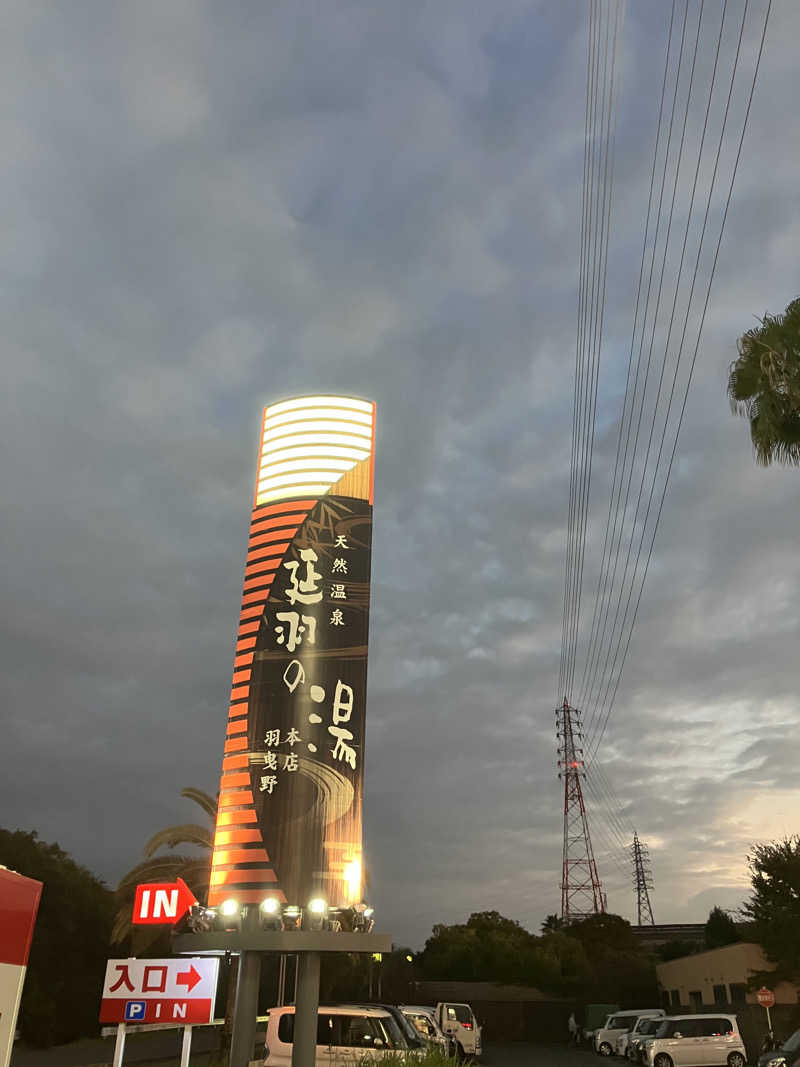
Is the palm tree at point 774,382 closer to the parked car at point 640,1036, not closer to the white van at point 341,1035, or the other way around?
the white van at point 341,1035

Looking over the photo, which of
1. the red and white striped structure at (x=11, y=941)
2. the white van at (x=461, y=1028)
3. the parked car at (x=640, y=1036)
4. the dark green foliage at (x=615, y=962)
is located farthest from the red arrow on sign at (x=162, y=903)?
the dark green foliage at (x=615, y=962)

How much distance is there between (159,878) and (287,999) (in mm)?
21163

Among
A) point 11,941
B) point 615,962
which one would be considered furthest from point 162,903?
point 615,962

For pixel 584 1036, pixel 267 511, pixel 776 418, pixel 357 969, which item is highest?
pixel 776 418

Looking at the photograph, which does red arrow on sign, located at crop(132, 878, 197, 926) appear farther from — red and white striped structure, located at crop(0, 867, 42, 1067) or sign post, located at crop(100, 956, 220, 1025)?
red and white striped structure, located at crop(0, 867, 42, 1067)

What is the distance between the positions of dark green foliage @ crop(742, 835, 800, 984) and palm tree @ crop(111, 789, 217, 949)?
895 inches

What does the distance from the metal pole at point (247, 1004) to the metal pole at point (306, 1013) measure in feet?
2.87

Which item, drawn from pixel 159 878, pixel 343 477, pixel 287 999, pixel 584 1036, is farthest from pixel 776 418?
pixel 584 1036

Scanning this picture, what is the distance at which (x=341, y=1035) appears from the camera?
16.8m

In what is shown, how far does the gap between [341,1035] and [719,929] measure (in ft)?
187

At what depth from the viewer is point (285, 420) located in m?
21.5

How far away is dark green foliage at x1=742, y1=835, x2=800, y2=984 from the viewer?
1372 inches

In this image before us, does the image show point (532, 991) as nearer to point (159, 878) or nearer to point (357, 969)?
point (357, 969)

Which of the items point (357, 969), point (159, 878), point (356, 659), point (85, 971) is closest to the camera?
point (356, 659)
